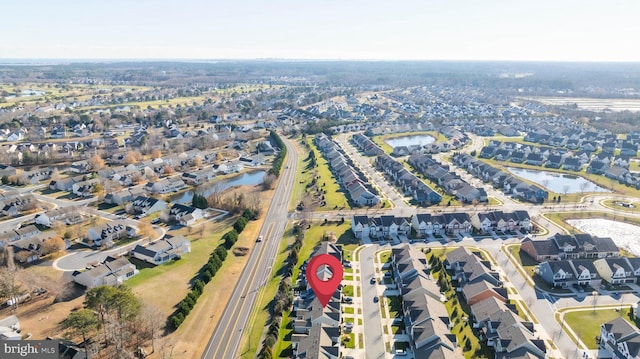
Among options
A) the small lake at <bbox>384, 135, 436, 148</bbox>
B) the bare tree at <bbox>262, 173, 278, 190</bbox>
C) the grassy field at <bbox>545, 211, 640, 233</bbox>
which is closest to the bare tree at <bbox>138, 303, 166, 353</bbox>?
the bare tree at <bbox>262, 173, 278, 190</bbox>

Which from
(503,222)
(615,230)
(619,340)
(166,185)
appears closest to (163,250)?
(166,185)

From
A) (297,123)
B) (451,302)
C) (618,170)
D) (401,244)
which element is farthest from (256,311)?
(297,123)

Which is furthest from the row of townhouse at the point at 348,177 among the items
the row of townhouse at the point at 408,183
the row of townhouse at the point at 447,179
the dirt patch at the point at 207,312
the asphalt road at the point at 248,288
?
the dirt patch at the point at 207,312

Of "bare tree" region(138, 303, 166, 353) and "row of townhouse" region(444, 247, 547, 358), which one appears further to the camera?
"bare tree" region(138, 303, 166, 353)

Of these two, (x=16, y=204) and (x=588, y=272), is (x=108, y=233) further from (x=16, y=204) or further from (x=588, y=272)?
(x=588, y=272)

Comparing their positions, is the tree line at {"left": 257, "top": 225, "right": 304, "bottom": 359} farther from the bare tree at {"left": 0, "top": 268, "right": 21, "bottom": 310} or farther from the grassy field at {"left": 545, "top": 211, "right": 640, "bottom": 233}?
the grassy field at {"left": 545, "top": 211, "right": 640, "bottom": 233}

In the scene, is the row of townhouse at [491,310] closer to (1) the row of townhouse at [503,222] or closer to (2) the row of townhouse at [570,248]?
(2) the row of townhouse at [570,248]

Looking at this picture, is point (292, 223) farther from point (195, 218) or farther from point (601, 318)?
point (601, 318)
